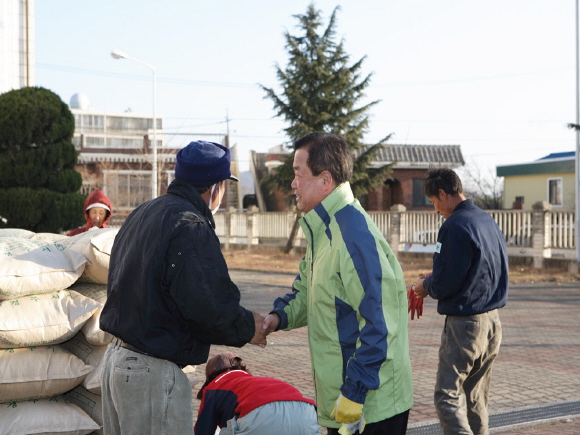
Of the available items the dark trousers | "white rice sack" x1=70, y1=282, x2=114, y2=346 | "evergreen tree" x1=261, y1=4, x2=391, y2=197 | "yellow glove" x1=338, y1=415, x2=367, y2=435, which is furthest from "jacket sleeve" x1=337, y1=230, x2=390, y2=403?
"evergreen tree" x1=261, y1=4, x2=391, y2=197

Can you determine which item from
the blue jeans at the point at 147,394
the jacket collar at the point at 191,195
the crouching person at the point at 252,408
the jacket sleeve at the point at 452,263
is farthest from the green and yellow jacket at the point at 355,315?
the jacket sleeve at the point at 452,263

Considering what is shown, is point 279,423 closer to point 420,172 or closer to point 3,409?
point 3,409

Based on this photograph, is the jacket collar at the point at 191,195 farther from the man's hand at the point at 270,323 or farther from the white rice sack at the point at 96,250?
the white rice sack at the point at 96,250

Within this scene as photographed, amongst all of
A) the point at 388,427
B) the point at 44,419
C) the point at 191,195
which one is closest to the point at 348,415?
the point at 388,427

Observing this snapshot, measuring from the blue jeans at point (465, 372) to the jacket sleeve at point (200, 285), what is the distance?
2.09 m

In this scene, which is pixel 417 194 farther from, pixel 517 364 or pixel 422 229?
pixel 517 364

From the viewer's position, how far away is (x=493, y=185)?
50.8m

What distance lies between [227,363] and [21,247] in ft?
5.47

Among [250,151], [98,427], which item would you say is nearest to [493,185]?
[250,151]

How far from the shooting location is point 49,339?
15.6 ft

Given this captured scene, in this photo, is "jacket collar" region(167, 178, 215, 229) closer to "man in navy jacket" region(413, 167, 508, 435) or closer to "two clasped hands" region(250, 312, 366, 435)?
"two clasped hands" region(250, 312, 366, 435)

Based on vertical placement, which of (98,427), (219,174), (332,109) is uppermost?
(332,109)

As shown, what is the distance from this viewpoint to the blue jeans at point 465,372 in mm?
4648

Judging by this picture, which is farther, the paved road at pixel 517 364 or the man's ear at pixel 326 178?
the paved road at pixel 517 364
